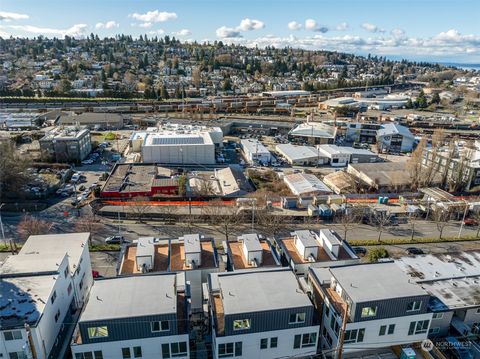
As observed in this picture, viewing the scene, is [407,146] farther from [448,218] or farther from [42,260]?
[42,260]

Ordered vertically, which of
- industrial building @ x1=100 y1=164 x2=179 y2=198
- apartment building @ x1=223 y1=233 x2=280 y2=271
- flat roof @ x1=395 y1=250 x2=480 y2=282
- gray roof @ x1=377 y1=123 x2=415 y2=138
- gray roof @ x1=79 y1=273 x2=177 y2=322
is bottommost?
industrial building @ x1=100 y1=164 x2=179 y2=198

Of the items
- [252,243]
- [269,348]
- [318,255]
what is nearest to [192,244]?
[252,243]

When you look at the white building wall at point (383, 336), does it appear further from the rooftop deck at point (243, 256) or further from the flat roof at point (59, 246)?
the flat roof at point (59, 246)

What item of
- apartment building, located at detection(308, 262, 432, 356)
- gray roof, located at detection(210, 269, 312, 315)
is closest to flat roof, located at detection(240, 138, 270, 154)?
gray roof, located at detection(210, 269, 312, 315)

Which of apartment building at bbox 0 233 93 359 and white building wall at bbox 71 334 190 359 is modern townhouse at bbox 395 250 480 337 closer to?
white building wall at bbox 71 334 190 359

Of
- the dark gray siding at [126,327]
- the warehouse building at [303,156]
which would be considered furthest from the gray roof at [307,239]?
the warehouse building at [303,156]
